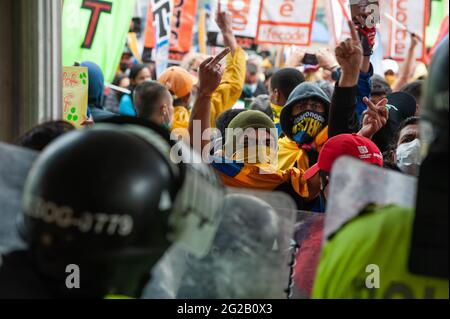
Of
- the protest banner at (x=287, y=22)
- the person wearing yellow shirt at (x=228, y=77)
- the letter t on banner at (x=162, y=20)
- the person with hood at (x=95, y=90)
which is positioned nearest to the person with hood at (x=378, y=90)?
the person wearing yellow shirt at (x=228, y=77)

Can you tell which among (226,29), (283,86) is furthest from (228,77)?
(283,86)

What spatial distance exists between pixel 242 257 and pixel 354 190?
318 millimetres

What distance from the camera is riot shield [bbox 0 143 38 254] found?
241cm

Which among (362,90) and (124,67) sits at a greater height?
(362,90)

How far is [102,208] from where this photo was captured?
78.9 inches

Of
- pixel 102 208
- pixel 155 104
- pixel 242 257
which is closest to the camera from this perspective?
pixel 102 208

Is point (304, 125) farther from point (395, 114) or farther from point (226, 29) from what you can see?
point (226, 29)

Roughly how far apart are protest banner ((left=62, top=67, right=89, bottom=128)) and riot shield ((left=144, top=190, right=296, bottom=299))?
3.54 meters

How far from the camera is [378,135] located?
5941 mm

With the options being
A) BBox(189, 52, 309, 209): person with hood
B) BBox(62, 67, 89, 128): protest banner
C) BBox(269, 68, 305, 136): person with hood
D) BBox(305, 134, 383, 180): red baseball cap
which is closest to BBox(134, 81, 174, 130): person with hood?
BBox(189, 52, 309, 209): person with hood

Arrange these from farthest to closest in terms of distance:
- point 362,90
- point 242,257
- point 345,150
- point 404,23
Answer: point 404,23 → point 362,90 → point 345,150 → point 242,257

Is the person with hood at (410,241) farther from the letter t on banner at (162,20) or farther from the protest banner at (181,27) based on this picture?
the protest banner at (181,27)

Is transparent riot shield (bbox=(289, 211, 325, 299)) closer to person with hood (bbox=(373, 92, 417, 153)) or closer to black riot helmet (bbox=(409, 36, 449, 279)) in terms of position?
black riot helmet (bbox=(409, 36, 449, 279))
